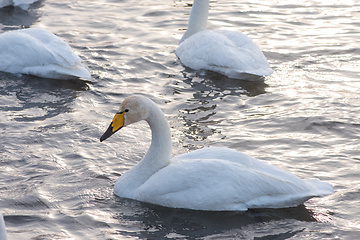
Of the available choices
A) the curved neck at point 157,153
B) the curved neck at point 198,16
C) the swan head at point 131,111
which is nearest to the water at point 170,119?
the curved neck at point 157,153

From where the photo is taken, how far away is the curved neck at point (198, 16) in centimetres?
1140

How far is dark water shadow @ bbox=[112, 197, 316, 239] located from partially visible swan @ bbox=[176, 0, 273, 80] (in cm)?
407

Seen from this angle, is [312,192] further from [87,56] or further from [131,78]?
[87,56]

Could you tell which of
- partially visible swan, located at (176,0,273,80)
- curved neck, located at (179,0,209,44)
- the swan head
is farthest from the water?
the swan head

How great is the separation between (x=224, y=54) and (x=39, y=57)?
142 inches

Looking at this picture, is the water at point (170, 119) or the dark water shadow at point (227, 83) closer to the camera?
the water at point (170, 119)

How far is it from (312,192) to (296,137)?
217cm

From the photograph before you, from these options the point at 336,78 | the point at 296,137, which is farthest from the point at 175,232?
the point at 336,78

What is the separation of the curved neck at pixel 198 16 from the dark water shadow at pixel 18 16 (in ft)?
14.4

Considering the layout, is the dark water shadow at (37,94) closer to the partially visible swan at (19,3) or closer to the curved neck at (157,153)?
the curved neck at (157,153)

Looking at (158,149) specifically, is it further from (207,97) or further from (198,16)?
(198,16)

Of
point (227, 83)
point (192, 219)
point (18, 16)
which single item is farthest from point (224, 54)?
point (18, 16)

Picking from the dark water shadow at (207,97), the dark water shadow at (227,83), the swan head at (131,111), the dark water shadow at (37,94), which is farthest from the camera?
the dark water shadow at (227,83)

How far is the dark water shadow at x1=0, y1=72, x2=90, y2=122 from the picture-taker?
8.61 meters
